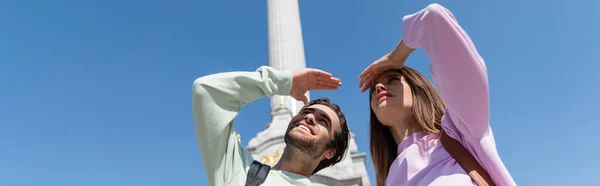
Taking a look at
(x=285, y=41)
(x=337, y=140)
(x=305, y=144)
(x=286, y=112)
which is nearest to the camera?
(x=305, y=144)

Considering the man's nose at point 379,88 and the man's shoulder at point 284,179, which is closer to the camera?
the man's shoulder at point 284,179

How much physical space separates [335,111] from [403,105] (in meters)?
0.62

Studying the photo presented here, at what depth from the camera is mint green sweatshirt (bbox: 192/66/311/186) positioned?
3.29 m

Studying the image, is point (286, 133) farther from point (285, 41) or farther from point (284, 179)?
point (285, 41)

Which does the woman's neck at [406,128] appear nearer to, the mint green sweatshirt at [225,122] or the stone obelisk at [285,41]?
the mint green sweatshirt at [225,122]

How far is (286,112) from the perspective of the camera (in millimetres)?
16031

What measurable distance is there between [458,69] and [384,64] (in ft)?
2.56

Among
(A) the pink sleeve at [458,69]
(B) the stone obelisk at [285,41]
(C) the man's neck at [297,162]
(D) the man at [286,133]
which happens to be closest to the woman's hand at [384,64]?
(D) the man at [286,133]

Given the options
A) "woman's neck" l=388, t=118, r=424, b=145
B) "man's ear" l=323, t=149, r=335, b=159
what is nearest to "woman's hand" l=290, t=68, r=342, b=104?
"man's ear" l=323, t=149, r=335, b=159

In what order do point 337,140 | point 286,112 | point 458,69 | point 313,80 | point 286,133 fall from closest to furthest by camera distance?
point 458,69, point 286,133, point 337,140, point 313,80, point 286,112

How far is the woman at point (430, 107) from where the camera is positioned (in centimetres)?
273

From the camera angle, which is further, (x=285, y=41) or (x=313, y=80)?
(x=285, y=41)

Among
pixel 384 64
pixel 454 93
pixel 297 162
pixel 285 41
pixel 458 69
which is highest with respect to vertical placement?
pixel 285 41

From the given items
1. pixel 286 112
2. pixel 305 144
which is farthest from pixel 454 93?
pixel 286 112
